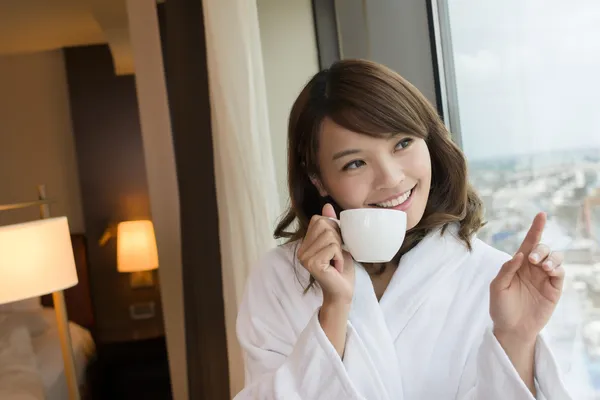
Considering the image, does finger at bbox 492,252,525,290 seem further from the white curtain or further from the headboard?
the headboard

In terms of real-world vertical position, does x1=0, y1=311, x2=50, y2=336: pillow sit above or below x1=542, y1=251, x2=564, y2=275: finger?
below

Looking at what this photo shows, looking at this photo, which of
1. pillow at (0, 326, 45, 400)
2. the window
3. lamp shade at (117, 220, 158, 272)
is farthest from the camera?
lamp shade at (117, 220, 158, 272)

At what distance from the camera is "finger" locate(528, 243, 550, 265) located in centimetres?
82

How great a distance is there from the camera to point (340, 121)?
100 cm

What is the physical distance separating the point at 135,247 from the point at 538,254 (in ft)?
10.3

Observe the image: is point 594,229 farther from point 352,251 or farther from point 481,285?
point 352,251

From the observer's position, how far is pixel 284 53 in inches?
78.1

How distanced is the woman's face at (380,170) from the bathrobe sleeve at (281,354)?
197mm

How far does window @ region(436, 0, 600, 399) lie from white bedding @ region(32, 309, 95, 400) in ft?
6.89

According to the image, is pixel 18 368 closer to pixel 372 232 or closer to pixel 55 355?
pixel 55 355

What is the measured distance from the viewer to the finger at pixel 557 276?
2.74 feet

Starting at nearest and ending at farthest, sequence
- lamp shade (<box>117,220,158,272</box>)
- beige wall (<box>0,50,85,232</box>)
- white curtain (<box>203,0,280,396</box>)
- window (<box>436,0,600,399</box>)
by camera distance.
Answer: window (<box>436,0,600,399</box>) < white curtain (<box>203,0,280,396</box>) < lamp shade (<box>117,220,158,272</box>) < beige wall (<box>0,50,85,232</box>)

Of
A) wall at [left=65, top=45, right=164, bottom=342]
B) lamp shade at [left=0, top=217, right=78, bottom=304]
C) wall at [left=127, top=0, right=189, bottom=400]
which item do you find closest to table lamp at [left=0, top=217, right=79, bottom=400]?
lamp shade at [left=0, top=217, right=78, bottom=304]

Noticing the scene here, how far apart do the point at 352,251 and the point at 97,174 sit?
10.7 ft
